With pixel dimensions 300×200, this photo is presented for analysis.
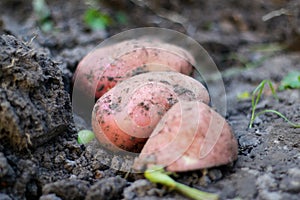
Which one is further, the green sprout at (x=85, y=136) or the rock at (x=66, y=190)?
the green sprout at (x=85, y=136)

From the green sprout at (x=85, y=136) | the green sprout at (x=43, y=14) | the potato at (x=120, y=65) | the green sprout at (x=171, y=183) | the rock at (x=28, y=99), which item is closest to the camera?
the green sprout at (x=171, y=183)

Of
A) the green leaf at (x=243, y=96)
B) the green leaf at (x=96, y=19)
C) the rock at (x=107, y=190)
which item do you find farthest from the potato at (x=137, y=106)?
the green leaf at (x=96, y=19)

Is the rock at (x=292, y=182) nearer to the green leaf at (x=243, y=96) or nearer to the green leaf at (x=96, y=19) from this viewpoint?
the green leaf at (x=243, y=96)

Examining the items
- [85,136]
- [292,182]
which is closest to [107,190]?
[85,136]

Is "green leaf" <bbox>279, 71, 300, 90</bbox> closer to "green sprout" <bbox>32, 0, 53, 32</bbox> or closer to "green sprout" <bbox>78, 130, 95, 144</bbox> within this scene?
"green sprout" <bbox>78, 130, 95, 144</bbox>

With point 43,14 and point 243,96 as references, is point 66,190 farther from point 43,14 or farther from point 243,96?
point 43,14

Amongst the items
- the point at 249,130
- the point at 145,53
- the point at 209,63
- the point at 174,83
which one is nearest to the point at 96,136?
the point at 174,83

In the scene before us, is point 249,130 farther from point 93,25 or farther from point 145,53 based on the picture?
point 93,25
